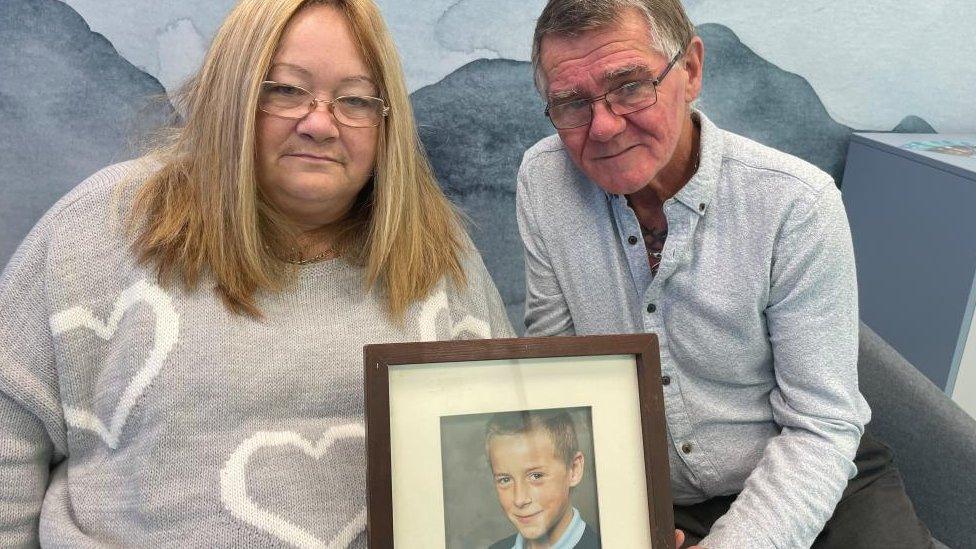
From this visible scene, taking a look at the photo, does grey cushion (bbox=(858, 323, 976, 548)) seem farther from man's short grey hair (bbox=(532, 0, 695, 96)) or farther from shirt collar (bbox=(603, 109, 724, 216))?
man's short grey hair (bbox=(532, 0, 695, 96))

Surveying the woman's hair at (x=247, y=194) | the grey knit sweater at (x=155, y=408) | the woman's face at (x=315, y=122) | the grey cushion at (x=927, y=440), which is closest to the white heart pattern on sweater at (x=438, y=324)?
the woman's hair at (x=247, y=194)

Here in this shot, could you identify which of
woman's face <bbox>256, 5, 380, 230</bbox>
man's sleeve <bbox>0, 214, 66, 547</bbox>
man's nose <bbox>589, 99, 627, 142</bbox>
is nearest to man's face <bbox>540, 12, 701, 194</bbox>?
man's nose <bbox>589, 99, 627, 142</bbox>

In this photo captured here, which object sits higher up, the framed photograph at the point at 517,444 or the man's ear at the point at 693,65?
the man's ear at the point at 693,65

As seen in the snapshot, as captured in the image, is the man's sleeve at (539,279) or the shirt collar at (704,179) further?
the man's sleeve at (539,279)

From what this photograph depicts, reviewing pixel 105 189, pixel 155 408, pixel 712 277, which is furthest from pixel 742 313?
pixel 105 189

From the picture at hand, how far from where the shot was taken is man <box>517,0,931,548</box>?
4.10 ft

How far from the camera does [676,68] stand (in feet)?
4.22

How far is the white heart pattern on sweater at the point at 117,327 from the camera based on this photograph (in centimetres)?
120

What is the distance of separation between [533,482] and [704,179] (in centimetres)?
62

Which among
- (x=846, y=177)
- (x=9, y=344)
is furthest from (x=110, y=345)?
(x=846, y=177)

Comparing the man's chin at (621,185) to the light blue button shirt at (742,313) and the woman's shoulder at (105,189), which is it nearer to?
the light blue button shirt at (742,313)

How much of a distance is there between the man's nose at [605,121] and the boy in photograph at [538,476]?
469mm

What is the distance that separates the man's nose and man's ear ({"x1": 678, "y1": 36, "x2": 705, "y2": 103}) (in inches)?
6.4

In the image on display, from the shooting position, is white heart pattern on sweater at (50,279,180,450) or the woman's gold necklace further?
the woman's gold necklace
